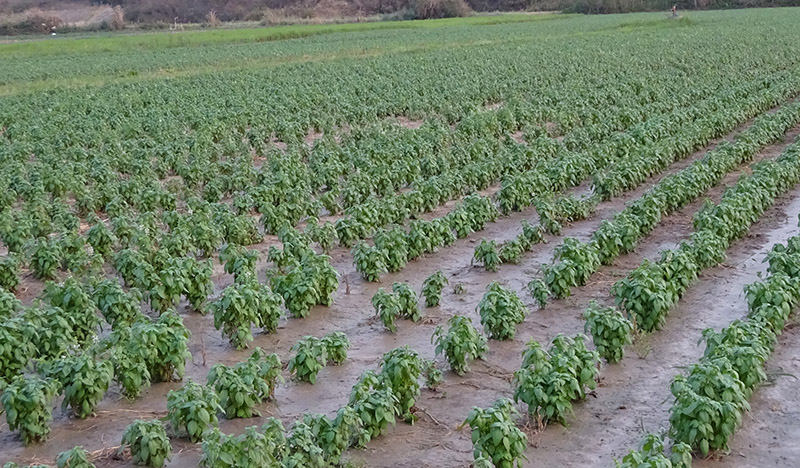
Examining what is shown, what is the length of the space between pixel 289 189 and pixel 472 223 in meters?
3.65

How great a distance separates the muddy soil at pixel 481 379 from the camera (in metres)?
7.37

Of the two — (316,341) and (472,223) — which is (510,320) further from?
(472,223)

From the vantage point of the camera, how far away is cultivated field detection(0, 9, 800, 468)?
24.1 ft

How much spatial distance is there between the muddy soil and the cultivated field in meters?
0.03

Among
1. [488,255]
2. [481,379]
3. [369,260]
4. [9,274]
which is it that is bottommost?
[481,379]

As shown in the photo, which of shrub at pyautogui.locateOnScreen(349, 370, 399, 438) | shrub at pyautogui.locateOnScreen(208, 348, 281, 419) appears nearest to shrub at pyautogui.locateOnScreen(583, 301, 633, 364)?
shrub at pyautogui.locateOnScreen(349, 370, 399, 438)

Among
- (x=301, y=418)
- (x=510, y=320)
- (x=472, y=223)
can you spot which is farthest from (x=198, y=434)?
(x=472, y=223)

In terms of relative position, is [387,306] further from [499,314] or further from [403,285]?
[499,314]

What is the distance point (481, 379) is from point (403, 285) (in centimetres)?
171

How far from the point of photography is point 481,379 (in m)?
8.69

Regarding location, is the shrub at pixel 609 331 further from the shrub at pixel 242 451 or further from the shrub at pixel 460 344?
the shrub at pixel 242 451

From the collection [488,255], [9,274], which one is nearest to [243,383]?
[488,255]

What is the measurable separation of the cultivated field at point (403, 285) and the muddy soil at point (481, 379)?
0.11 ft

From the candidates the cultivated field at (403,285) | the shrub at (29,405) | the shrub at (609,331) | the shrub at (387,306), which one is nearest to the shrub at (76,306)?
the cultivated field at (403,285)
